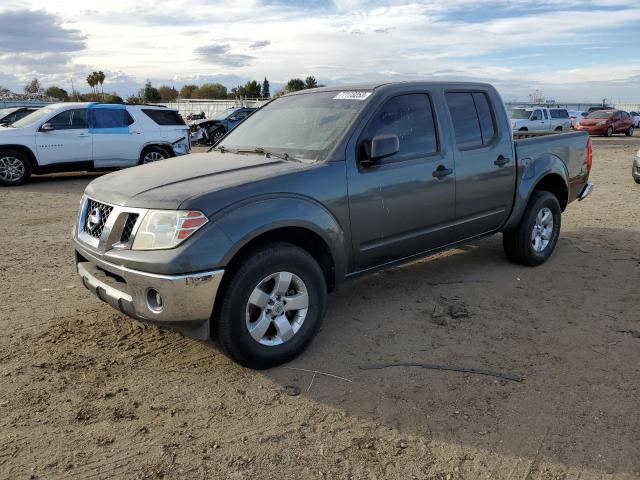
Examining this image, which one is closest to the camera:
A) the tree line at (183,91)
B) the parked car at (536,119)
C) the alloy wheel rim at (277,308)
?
the alloy wheel rim at (277,308)

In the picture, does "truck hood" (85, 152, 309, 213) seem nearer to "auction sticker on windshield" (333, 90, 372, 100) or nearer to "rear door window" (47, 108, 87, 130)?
"auction sticker on windshield" (333, 90, 372, 100)

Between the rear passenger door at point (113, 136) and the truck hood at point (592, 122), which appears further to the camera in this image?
the truck hood at point (592, 122)

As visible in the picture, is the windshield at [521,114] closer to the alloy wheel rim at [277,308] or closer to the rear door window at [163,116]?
the rear door window at [163,116]

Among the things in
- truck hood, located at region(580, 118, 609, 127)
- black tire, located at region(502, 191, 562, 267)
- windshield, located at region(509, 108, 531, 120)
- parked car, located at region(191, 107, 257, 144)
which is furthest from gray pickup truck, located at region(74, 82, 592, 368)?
truck hood, located at region(580, 118, 609, 127)

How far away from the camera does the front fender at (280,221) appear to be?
3232 mm

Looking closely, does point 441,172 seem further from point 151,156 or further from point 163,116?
point 163,116

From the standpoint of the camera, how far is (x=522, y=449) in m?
2.81

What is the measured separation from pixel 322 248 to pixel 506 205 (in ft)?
7.52

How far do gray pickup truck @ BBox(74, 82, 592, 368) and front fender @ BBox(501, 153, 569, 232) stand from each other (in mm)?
18

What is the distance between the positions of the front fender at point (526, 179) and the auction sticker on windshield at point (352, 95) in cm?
195

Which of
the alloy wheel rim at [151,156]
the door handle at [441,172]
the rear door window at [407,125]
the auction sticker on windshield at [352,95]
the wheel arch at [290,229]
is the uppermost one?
the auction sticker on windshield at [352,95]

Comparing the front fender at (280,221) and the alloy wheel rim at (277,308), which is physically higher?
the front fender at (280,221)

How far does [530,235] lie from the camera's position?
5.62m

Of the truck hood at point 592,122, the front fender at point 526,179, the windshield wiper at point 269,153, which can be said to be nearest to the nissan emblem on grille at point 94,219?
the windshield wiper at point 269,153
